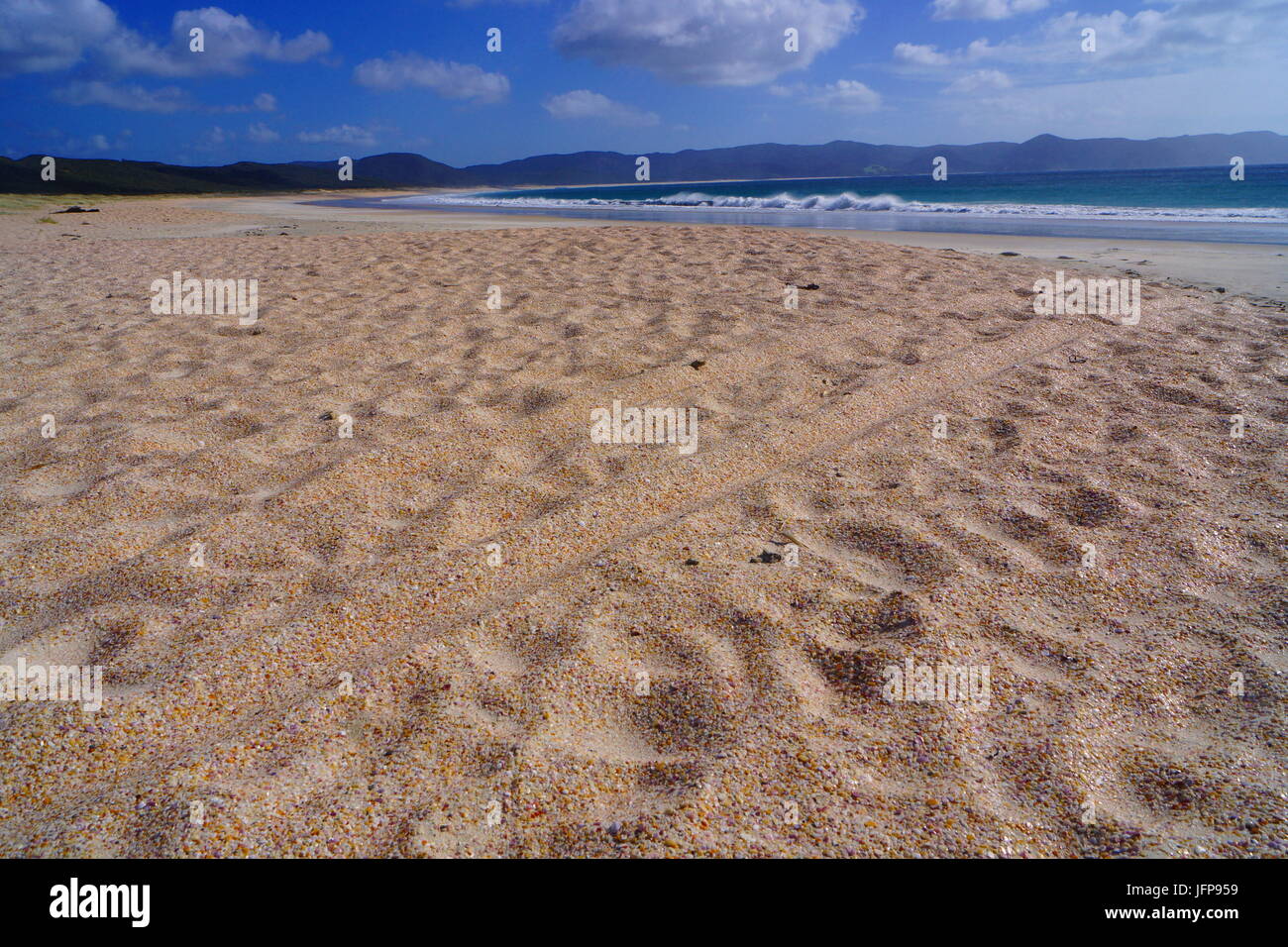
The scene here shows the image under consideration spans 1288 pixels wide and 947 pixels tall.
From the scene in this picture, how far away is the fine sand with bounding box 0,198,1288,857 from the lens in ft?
5.04

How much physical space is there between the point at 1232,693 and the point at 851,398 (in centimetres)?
221

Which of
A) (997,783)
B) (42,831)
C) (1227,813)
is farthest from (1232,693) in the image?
(42,831)

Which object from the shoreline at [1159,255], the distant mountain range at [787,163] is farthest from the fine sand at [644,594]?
the distant mountain range at [787,163]

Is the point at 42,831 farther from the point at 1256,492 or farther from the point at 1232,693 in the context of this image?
the point at 1256,492

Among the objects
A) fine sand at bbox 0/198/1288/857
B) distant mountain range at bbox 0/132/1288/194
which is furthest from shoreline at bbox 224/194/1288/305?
distant mountain range at bbox 0/132/1288/194

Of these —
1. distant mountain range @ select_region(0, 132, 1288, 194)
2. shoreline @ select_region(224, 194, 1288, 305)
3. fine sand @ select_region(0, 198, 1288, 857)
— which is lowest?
fine sand @ select_region(0, 198, 1288, 857)

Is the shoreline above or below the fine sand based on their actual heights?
above

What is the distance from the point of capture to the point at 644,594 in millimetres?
2254

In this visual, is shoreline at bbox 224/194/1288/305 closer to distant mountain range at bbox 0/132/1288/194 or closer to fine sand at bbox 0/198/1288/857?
fine sand at bbox 0/198/1288/857

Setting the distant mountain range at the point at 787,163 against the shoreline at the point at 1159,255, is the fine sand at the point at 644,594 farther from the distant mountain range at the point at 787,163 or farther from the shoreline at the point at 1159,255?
the distant mountain range at the point at 787,163

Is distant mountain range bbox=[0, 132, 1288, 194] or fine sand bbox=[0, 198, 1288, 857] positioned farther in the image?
distant mountain range bbox=[0, 132, 1288, 194]

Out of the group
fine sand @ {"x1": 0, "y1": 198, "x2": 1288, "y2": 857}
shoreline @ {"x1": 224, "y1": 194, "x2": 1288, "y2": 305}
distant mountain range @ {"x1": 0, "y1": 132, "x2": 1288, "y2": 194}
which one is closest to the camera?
fine sand @ {"x1": 0, "y1": 198, "x2": 1288, "y2": 857}

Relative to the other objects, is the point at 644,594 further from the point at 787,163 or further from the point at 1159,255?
the point at 787,163

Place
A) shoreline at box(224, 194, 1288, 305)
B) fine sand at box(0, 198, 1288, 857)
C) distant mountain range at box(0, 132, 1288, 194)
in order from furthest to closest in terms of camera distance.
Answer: distant mountain range at box(0, 132, 1288, 194)
shoreline at box(224, 194, 1288, 305)
fine sand at box(0, 198, 1288, 857)
